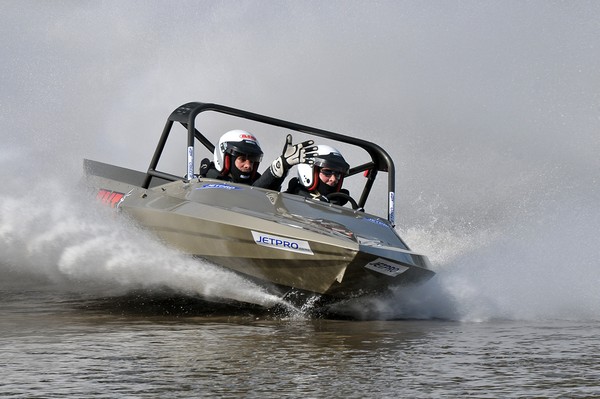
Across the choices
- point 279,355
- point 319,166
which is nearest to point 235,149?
point 319,166

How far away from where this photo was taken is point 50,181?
1223 cm

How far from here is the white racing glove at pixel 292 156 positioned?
1085 centimetres

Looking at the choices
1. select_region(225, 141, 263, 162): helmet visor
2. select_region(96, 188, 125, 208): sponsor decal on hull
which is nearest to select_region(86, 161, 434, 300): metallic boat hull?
select_region(96, 188, 125, 208): sponsor decal on hull

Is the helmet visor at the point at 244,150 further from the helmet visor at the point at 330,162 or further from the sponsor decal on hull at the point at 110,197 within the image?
the sponsor decal on hull at the point at 110,197

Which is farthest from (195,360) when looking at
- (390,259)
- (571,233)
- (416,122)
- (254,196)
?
(416,122)

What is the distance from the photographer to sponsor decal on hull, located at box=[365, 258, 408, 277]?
912 centimetres

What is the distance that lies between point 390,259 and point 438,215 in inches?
431

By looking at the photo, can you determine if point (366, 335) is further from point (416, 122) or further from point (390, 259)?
point (416, 122)

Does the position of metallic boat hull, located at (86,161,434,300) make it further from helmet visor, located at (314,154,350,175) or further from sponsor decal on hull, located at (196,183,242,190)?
helmet visor, located at (314,154,350,175)

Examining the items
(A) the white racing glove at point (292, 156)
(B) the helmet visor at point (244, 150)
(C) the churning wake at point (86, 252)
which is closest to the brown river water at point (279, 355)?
(C) the churning wake at point (86, 252)

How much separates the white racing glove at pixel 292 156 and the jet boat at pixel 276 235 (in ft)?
1.63

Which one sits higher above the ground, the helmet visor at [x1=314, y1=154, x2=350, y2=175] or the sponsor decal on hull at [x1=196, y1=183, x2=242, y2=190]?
the helmet visor at [x1=314, y1=154, x2=350, y2=175]

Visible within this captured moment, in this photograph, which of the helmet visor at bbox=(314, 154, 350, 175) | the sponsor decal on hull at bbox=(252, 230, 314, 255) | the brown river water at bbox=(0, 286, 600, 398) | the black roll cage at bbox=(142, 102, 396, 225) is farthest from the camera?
the black roll cage at bbox=(142, 102, 396, 225)

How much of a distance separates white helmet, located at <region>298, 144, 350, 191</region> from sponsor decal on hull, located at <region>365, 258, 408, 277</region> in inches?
80.4
